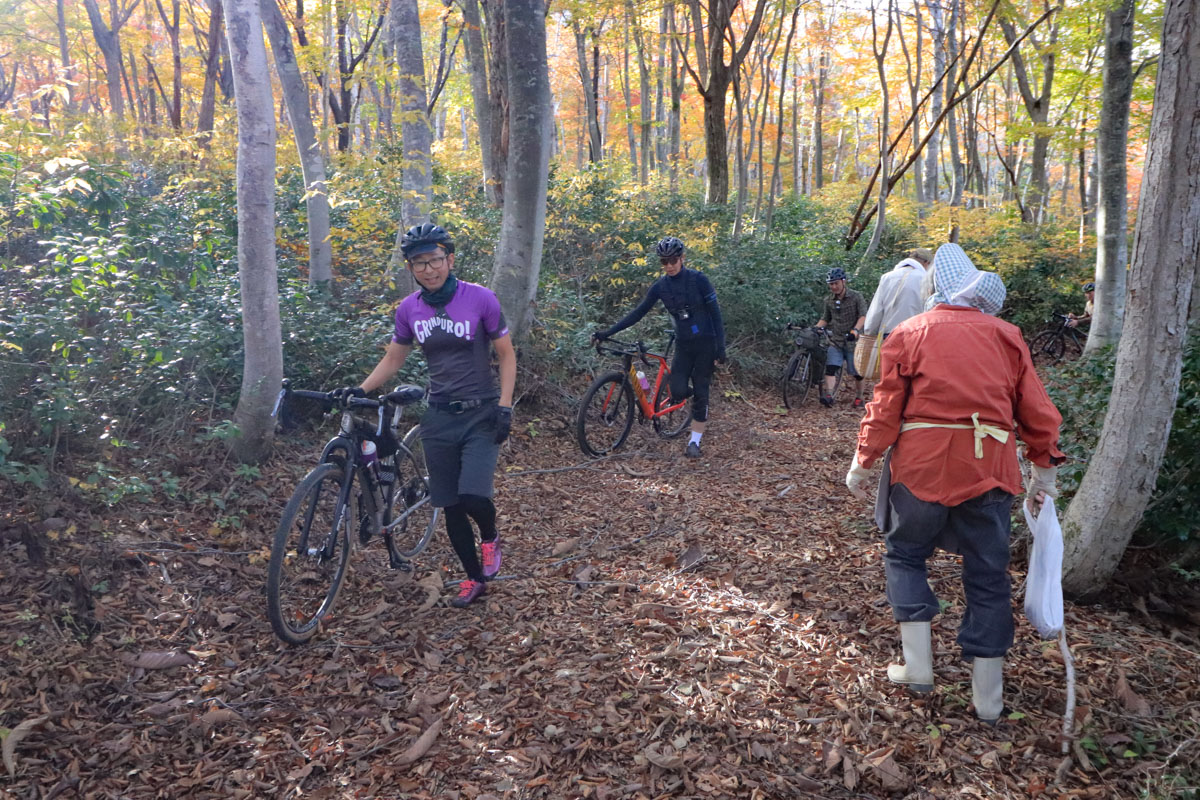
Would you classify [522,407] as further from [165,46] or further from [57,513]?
[165,46]

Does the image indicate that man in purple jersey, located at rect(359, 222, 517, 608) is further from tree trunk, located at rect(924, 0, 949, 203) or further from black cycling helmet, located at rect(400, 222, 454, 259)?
tree trunk, located at rect(924, 0, 949, 203)

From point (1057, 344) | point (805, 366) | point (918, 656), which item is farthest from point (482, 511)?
point (1057, 344)

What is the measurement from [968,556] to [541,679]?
6.87ft

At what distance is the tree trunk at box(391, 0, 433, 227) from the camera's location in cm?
730

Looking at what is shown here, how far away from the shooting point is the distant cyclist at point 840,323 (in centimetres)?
986

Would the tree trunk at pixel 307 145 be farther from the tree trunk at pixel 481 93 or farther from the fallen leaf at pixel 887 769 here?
the fallen leaf at pixel 887 769

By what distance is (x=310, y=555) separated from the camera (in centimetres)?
390

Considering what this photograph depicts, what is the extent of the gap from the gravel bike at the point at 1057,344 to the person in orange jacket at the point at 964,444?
13199 mm

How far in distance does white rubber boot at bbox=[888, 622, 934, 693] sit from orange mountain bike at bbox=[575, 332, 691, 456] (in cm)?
423

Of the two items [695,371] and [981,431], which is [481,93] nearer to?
[695,371]

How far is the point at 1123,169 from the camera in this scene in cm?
862

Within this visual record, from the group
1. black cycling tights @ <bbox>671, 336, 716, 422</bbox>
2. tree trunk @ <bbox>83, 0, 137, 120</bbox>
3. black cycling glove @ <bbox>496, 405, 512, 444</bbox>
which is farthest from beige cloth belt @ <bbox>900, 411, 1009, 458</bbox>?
tree trunk @ <bbox>83, 0, 137, 120</bbox>

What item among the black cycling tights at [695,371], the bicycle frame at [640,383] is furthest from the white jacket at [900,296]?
the bicycle frame at [640,383]

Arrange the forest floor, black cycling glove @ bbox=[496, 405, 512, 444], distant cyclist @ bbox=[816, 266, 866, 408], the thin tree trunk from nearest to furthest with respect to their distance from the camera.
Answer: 1. the forest floor
2. black cycling glove @ bbox=[496, 405, 512, 444]
3. distant cyclist @ bbox=[816, 266, 866, 408]
4. the thin tree trunk
